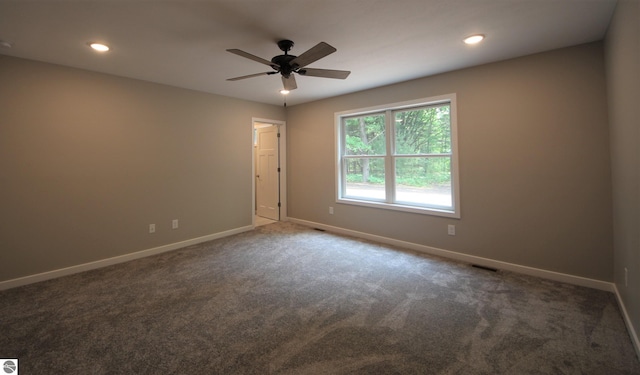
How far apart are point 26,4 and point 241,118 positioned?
2981 millimetres

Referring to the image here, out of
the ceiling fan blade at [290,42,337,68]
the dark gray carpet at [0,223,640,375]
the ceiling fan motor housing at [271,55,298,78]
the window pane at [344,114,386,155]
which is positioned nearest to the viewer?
the dark gray carpet at [0,223,640,375]

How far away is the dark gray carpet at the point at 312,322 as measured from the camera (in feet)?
5.59

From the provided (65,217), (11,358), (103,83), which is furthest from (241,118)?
(11,358)

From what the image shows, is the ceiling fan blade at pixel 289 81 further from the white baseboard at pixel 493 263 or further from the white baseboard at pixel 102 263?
the white baseboard at pixel 102 263

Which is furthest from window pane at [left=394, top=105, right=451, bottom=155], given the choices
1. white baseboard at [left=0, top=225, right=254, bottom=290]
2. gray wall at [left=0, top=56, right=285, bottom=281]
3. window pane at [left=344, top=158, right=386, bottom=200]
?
white baseboard at [left=0, top=225, right=254, bottom=290]

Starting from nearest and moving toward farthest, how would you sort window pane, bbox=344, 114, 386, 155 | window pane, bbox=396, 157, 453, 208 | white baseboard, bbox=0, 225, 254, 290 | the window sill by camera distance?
1. white baseboard, bbox=0, 225, 254, 290
2. the window sill
3. window pane, bbox=396, 157, 453, 208
4. window pane, bbox=344, 114, 386, 155

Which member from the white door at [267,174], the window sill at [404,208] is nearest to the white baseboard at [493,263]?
the window sill at [404,208]

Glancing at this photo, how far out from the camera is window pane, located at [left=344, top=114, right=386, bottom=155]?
435 centimetres

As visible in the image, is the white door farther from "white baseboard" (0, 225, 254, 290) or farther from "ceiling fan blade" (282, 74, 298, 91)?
"ceiling fan blade" (282, 74, 298, 91)

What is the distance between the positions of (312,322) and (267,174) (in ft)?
13.9

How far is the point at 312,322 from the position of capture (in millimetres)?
2135

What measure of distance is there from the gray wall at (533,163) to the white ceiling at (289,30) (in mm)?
244

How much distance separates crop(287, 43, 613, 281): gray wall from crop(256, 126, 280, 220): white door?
289 centimetres

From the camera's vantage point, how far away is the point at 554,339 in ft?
6.23
